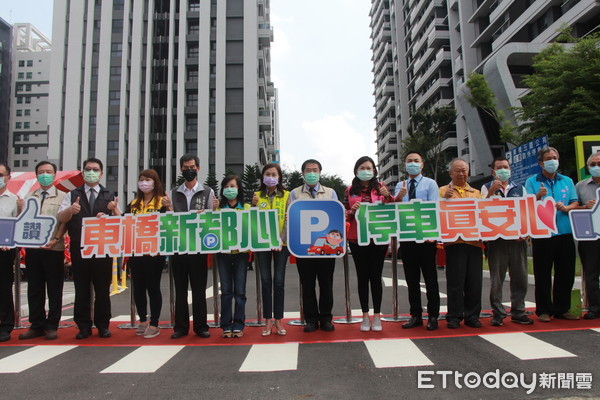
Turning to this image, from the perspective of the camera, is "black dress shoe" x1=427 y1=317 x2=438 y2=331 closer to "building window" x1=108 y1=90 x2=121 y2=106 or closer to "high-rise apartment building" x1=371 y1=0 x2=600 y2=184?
"high-rise apartment building" x1=371 y1=0 x2=600 y2=184

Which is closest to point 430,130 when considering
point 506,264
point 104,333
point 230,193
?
point 506,264

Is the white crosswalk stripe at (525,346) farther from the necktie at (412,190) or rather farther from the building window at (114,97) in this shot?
the building window at (114,97)

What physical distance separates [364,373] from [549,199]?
123 inches

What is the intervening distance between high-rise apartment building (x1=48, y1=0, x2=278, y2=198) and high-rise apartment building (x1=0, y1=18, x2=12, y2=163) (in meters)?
37.0

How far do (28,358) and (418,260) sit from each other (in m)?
4.04

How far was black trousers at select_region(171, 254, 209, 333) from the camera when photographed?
15.9 feet

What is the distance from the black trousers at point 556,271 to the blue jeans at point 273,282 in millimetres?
2912

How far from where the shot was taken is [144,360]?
12.8 feet

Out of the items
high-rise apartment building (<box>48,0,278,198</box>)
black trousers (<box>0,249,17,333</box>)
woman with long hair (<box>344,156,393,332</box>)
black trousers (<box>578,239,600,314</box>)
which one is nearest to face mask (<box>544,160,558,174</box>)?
black trousers (<box>578,239,600,314</box>)

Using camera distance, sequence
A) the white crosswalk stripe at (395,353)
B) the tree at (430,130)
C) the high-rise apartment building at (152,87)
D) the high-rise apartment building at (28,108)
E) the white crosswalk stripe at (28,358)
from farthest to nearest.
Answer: the high-rise apartment building at (28,108) < the high-rise apartment building at (152,87) < the tree at (430,130) < the white crosswalk stripe at (28,358) < the white crosswalk stripe at (395,353)

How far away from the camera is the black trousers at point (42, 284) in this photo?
16.5 feet

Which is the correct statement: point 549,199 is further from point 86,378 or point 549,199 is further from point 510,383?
point 86,378

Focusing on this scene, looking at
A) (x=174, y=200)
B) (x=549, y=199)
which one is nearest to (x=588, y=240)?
(x=549, y=199)

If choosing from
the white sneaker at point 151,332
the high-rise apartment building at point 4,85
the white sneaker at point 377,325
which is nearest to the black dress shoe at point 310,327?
the white sneaker at point 377,325
